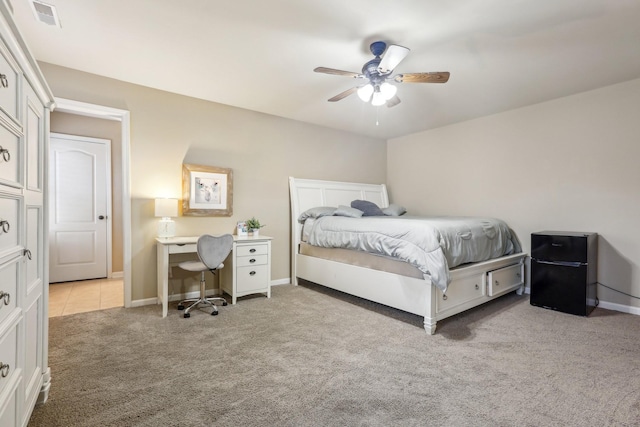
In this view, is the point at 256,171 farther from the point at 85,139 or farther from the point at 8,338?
the point at 8,338

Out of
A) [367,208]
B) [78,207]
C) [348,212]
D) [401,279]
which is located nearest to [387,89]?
[401,279]

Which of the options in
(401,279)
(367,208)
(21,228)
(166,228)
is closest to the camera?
(21,228)

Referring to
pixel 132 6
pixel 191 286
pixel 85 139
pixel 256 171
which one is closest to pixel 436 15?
pixel 132 6

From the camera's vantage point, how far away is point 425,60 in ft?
9.08

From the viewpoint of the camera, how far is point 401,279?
292 centimetres

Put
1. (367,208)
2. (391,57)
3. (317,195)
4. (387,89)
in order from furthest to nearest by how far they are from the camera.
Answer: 1. (317,195)
2. (367,208)
3. (387,89)
4. (391,57)

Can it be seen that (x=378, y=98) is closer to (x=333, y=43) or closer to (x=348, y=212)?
(x=333, y=43)

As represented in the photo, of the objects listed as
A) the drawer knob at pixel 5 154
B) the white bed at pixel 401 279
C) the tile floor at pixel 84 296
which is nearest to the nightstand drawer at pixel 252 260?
the white bed at pixel 401 279

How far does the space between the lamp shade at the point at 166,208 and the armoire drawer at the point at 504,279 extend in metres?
3.36

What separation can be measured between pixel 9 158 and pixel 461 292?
324 centimetres

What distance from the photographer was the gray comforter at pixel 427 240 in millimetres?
2682

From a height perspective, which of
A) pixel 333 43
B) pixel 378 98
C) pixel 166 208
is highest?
pixel 333 43

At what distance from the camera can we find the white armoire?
3.75ft

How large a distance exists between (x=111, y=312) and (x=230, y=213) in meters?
1.61
